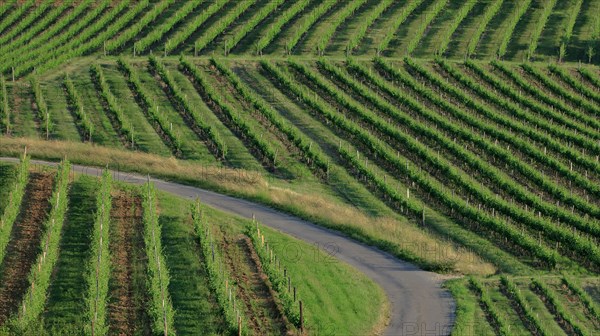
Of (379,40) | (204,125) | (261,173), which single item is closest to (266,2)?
(379,40)

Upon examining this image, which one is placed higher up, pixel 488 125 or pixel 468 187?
pixel 488 125

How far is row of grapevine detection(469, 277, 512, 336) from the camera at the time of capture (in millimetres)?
48916

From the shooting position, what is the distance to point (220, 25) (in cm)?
9600

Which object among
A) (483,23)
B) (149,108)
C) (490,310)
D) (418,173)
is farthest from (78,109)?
(483,23)

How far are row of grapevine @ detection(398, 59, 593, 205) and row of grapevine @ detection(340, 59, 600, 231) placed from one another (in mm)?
1584

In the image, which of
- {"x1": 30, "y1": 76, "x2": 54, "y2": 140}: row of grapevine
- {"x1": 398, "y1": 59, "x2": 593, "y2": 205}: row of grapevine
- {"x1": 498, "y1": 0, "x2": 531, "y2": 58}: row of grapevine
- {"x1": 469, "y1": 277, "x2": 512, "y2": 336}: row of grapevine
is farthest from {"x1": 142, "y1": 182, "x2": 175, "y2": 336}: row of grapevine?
{"x1": 498, "y1": 0, "x2": 531, "y2": 58}: row of grapevine

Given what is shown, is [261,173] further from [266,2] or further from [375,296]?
[266,2]

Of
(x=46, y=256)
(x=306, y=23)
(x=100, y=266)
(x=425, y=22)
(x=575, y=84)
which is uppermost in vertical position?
(x=425, y=22)

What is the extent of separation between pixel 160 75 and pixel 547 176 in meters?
31.6

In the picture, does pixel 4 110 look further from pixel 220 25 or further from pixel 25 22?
pixel 220 25

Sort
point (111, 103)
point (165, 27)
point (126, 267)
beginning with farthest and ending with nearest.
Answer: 1. point (165, 27)
2. point (111, 103)
3. point (126, 267)

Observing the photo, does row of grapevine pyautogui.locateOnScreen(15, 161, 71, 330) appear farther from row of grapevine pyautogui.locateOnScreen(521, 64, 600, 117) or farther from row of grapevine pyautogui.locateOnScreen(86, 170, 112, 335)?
row of grapevine pyautogui.locateOnScreen(521, 64, 600, 117)

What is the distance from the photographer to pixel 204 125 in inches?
2896

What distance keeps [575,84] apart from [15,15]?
49.6 meters
